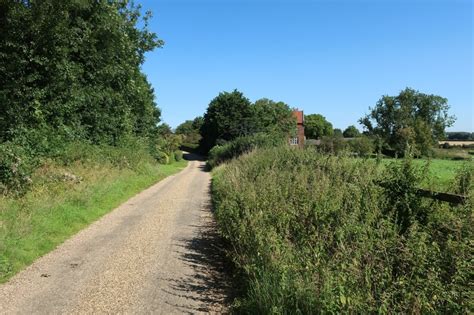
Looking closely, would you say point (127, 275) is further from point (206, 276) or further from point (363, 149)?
point (363, 149)

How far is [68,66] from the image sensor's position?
18.9 m

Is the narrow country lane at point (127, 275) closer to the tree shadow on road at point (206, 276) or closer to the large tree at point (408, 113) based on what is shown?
the tree shadow on road at point (206, 276)

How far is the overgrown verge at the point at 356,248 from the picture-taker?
402 cm

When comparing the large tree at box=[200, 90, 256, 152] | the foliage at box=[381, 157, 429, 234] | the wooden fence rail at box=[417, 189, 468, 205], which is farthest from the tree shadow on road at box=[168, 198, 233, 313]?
the large tree at box=[200, 90, 256, 152]

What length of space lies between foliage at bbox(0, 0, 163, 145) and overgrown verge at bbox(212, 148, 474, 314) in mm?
12888

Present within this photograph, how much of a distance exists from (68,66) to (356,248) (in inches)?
687

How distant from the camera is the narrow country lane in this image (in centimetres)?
610

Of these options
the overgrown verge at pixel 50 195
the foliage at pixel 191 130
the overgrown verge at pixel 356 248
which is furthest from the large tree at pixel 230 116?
the overgrown verge at pixel 356 248

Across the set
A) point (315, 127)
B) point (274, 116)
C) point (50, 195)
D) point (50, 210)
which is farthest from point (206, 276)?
point (315, 127)

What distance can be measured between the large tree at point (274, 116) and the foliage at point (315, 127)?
50131mm

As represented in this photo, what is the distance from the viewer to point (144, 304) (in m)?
6.17

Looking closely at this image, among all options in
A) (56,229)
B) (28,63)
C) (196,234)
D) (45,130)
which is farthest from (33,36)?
(196,234)

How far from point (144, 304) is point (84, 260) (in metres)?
2.82

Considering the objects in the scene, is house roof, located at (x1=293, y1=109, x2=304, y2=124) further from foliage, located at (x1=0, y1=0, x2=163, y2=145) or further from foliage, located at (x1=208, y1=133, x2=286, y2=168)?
foliage, located at (x1=0, y1=0, x2=163, y2=145)
